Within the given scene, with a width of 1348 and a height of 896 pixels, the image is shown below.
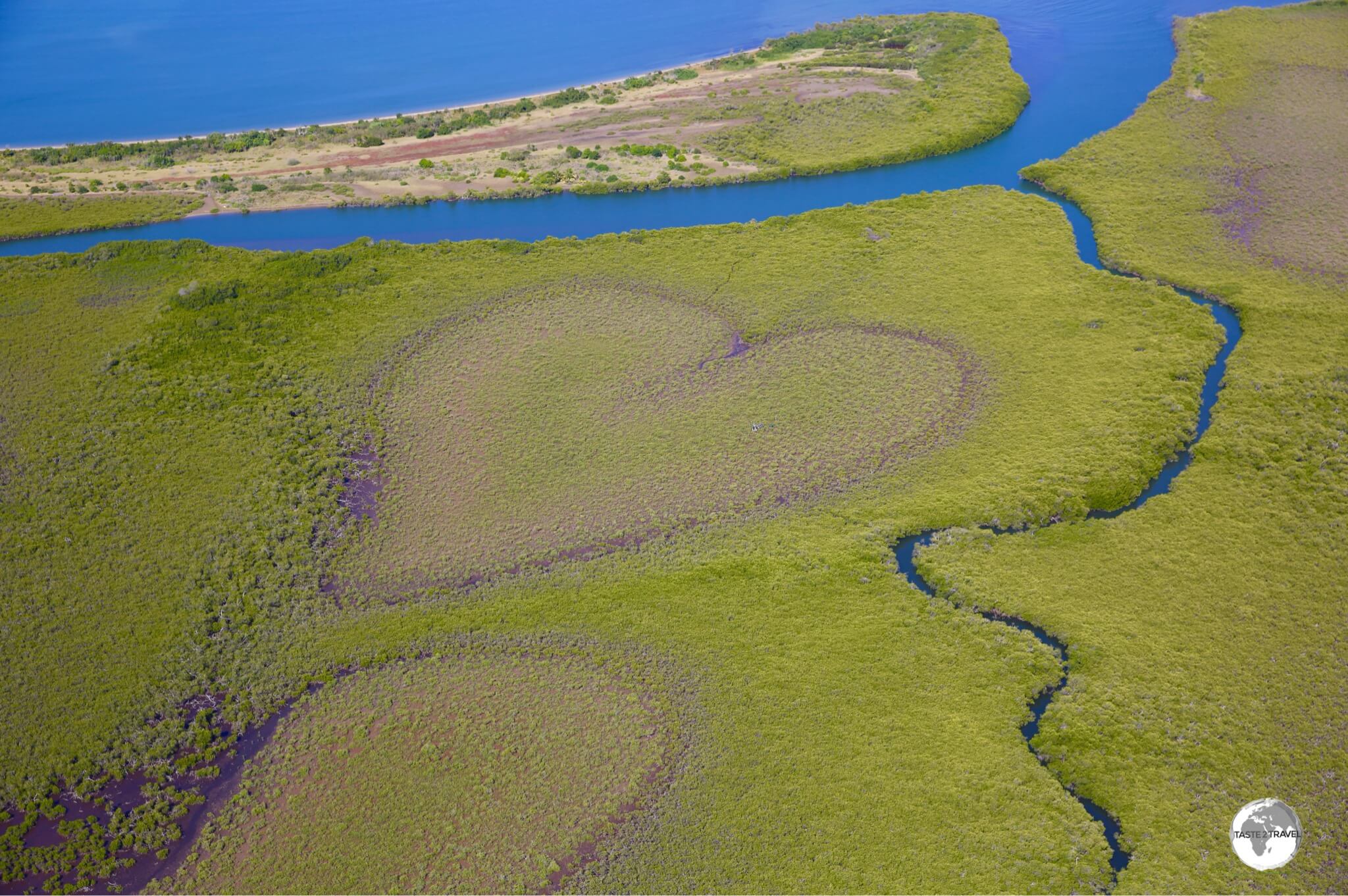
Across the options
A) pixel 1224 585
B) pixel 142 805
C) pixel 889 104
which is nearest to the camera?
pixel 142 805

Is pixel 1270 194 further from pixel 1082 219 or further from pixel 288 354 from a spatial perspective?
pixel 288 354

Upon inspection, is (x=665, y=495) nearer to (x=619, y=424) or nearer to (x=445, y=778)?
(x=619, y=424)

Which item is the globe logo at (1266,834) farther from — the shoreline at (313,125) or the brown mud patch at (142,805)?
the shoreline at (313,125)

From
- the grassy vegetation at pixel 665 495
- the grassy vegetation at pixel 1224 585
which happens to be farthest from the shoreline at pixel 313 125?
the grassy vegetation at pixel 1224 585

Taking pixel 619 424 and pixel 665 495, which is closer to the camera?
pixel 665 495

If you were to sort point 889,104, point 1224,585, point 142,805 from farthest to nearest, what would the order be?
point 889,104 → point 1224,585 → point 142,805

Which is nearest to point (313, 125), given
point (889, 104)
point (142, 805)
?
point (889, 104)

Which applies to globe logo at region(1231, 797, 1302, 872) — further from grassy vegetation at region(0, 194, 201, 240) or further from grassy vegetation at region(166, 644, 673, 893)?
grassy vegetation at region(0, 194, 201, 240)
